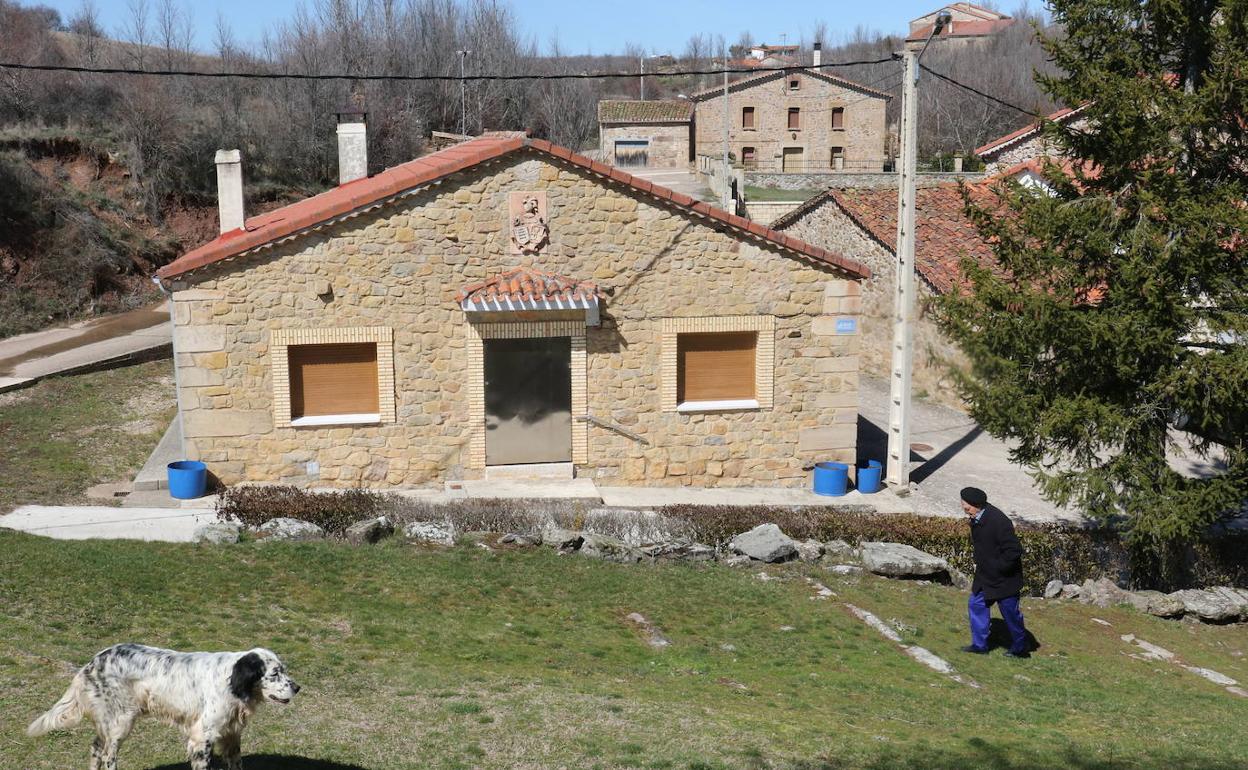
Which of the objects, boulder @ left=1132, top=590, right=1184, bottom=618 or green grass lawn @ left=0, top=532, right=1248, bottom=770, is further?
boulder @ left=1132, top=590, right=1184, bottom=618

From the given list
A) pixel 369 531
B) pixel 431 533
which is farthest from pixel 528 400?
→ pixel 369 531

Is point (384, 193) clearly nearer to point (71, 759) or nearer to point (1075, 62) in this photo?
point (1075, 62)

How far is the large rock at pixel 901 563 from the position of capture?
1416cm

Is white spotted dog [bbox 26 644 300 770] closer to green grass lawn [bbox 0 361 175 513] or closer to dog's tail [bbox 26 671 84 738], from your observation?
dog's tail [bbox 26 671 84 738]

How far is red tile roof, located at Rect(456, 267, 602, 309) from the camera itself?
55.9ft

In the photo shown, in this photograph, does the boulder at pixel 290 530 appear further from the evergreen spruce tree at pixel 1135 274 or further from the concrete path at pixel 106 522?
the evergreen spruce tree at pixel 1135 274

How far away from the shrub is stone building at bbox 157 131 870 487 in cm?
222

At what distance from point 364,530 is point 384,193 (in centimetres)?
530

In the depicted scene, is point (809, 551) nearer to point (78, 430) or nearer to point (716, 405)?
point (716, 405)

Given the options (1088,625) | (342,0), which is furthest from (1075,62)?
(342,0)

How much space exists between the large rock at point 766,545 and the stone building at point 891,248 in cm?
1044

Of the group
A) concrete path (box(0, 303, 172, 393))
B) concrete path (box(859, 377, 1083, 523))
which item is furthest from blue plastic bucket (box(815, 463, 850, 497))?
concrete path (box(0, 303, 172, 393))

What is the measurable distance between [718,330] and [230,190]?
31.2 feet

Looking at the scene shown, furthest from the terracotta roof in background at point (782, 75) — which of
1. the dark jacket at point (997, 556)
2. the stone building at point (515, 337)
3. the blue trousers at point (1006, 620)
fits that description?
the blue trousers at point (1006, 620)
